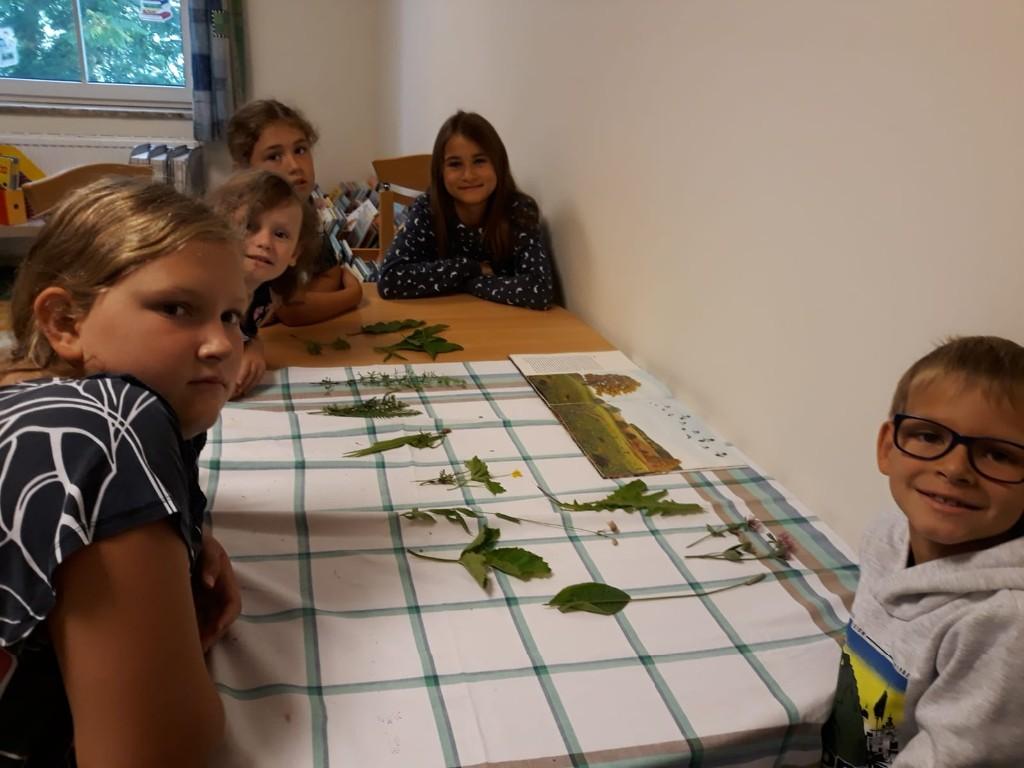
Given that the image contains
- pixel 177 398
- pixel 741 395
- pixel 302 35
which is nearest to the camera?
pixel 177 398

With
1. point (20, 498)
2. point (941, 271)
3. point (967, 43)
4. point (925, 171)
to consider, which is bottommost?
point (20, 498)

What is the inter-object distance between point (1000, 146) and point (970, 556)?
0.46m

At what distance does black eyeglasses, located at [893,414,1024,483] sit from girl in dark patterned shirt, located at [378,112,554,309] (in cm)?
139

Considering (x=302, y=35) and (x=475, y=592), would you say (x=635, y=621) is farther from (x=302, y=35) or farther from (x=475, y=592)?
(x=302, y=35)

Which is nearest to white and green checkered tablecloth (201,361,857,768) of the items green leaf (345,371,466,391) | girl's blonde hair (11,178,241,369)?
green leaf (345,371,466,391)

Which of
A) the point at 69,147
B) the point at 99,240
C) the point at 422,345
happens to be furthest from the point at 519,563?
the point at 69,147

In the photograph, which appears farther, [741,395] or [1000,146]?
[741,395]

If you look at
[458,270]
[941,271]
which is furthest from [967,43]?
[458,270]

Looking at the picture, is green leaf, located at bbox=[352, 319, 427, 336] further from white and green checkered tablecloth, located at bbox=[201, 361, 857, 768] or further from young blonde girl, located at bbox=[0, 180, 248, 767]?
young blonde girl, located at bbox=[0, 180, 248, 767]

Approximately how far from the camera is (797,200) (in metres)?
1.21

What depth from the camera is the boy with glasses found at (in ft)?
2.26

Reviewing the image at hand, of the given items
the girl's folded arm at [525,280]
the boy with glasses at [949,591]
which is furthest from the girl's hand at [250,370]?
the boy with glasses at [949,591]

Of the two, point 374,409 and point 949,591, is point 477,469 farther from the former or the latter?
point 949,591

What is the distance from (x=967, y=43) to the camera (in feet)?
2.94
